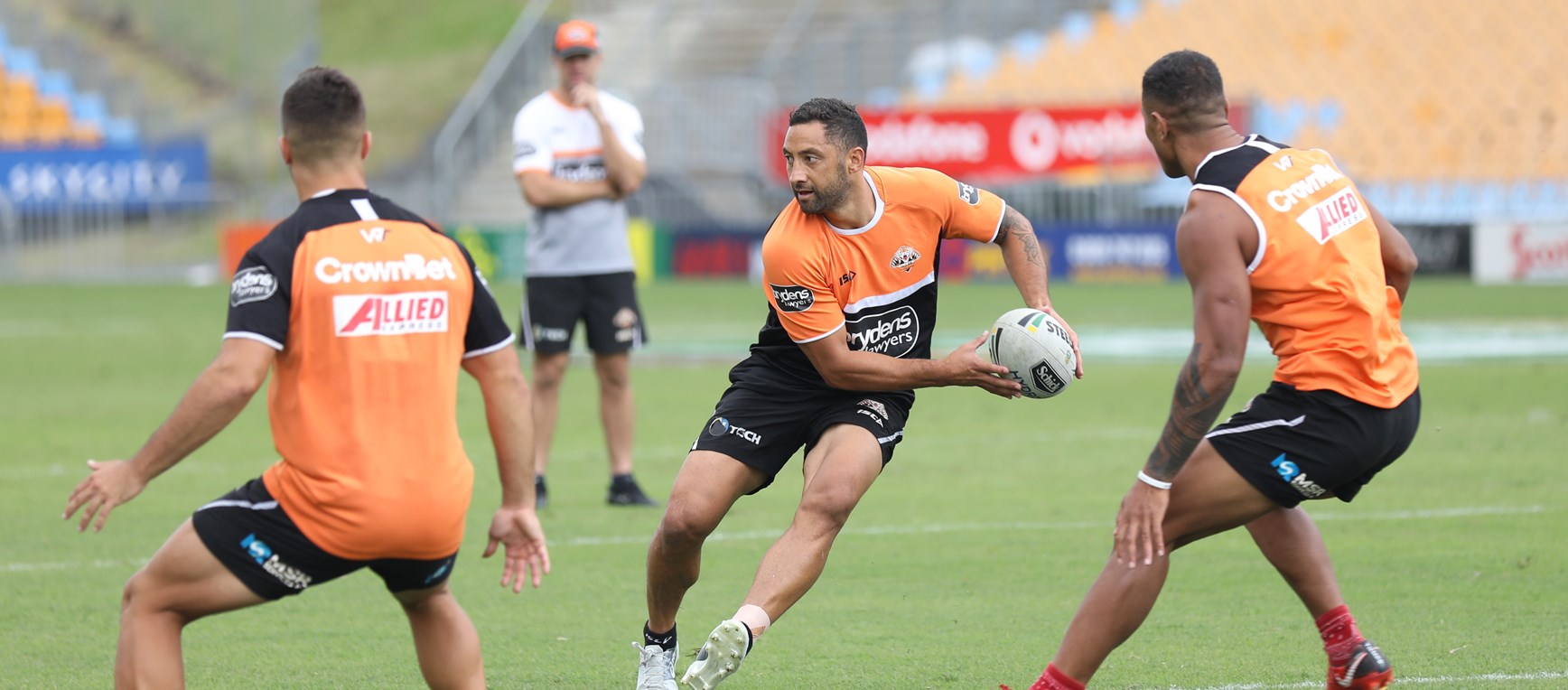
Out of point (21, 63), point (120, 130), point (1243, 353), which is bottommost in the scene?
point (1243, 353)

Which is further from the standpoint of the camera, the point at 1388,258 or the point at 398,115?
the point at 398,115

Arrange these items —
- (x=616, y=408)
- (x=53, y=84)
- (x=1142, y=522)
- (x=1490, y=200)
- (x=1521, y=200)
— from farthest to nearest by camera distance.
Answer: (x=53, y=84) → (x=1490, y=200) → (x=1521, y=200) → (x=616, y=408) → (x=1142, y=522)

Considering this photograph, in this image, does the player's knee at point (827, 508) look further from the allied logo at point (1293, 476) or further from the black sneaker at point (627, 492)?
the black sneaker at point (627, 492)

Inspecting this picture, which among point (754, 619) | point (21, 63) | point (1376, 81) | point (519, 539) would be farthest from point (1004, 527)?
point (21, 63)

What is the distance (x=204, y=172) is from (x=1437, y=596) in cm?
3347

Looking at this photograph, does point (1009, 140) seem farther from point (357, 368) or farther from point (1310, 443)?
point (357, 368)

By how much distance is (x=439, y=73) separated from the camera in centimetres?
6153

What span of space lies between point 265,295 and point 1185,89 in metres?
2.65

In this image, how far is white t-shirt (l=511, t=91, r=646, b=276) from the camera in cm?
1011

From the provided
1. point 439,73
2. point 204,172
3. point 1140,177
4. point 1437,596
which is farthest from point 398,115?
point 1437,596

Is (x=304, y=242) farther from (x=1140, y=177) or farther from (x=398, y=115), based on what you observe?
(x=398, y=115)

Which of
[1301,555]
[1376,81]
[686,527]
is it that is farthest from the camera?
[1376,81]

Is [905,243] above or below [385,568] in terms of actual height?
above

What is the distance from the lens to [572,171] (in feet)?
33.5
